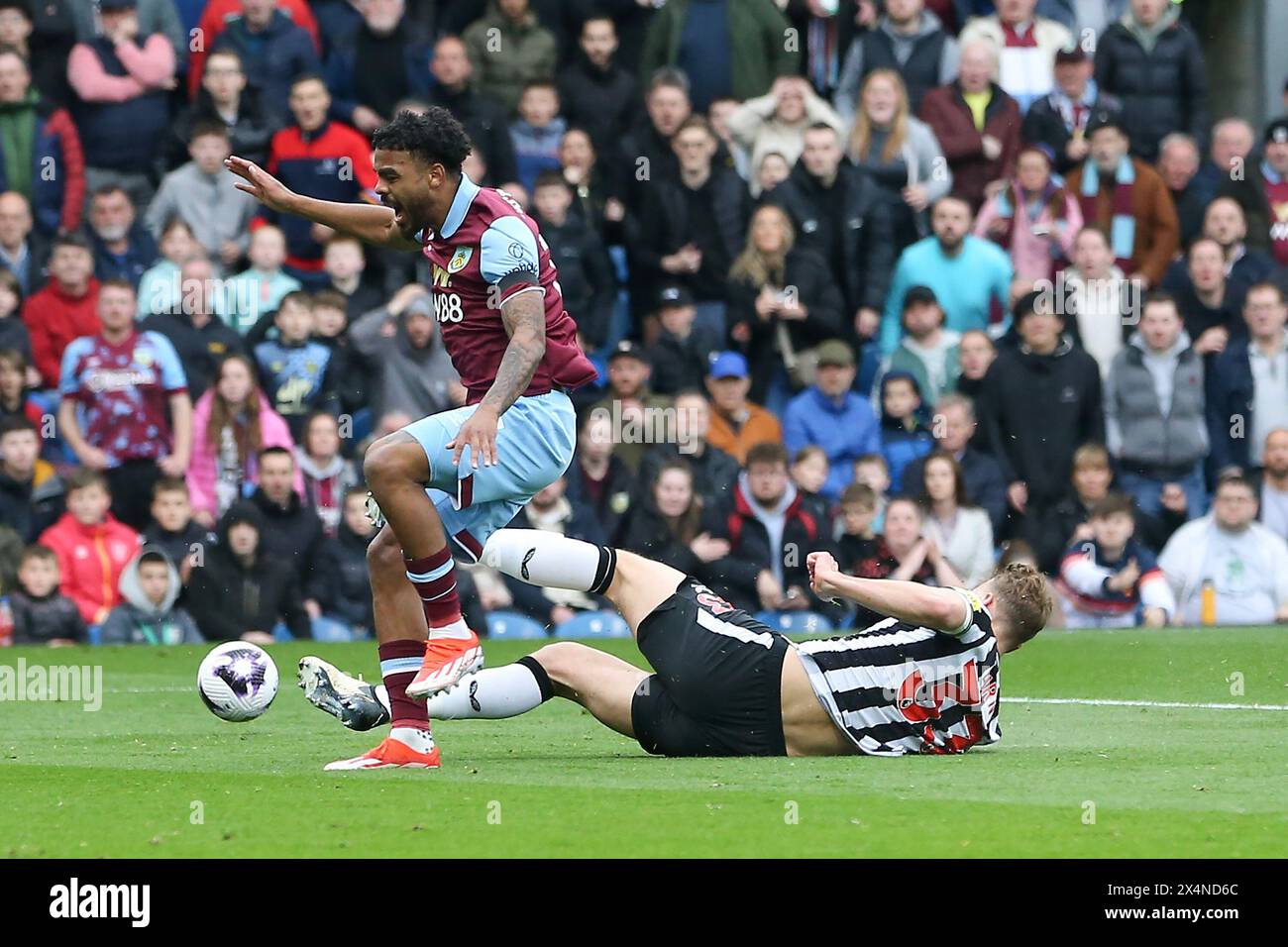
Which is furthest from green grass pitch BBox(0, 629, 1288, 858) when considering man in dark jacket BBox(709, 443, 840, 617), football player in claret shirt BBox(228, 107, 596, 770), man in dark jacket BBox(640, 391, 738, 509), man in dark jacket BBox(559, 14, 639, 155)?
man in dark jacket BBox(559, 14, 639, 155)

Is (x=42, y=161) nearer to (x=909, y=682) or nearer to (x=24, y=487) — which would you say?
(x=24, y=487)

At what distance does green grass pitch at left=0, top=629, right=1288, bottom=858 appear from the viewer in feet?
21.3

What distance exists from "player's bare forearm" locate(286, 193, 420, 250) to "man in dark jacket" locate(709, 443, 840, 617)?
6.52 metres

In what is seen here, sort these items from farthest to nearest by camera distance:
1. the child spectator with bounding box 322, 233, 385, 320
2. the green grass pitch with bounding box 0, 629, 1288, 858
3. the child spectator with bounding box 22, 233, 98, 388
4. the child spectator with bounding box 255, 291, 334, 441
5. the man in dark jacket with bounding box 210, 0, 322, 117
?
the man in dark jacket with bounding box 210, 0, 322, 117
the child spectator with bounding box 322, 233, 385, 320
the child spectator with bounding box 22, 233, 98, 388
the child spectator with bounding box 255, 291, 334, 441
the green grass pitch with bounding box 0, 629, 1288, 858

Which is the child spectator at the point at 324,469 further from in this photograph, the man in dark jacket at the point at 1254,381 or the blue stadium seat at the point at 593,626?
the man in dark jacket at the point at 1254,381

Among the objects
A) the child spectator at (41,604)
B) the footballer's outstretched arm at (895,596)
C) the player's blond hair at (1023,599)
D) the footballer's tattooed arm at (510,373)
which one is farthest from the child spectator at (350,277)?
the footballer's outstretched arm at (895,596)

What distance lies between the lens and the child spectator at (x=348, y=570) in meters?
15.4

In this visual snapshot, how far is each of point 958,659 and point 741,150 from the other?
9.95 metres

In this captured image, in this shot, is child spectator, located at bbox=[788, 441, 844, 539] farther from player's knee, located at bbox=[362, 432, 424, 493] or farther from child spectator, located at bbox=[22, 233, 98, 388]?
player's knee, located at bbox=[362, 432, 424, 493]

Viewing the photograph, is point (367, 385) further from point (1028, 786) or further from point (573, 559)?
point (1028, 786)

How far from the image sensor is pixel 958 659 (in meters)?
8.27

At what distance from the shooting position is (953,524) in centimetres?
1550

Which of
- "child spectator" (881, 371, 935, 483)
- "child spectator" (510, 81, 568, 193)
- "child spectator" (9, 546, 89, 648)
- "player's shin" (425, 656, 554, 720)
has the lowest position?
"child spectator" (9, 546, 89, 648)
